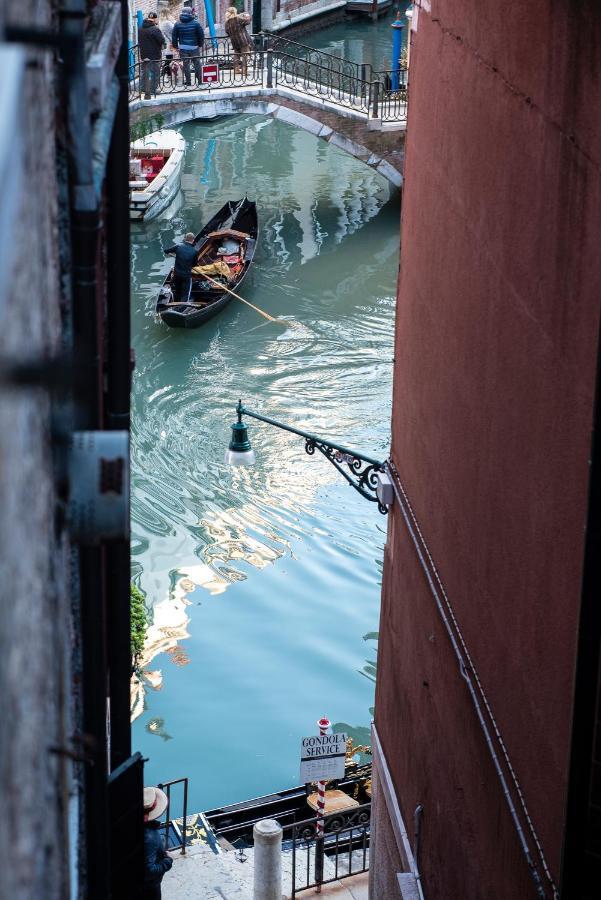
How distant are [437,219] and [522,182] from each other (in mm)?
1739

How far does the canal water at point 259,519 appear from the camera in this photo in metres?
11.1

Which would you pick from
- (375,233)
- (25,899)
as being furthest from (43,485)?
(375,233)

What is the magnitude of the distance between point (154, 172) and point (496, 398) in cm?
2107

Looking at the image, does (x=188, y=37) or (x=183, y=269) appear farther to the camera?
(x=188, y=37)

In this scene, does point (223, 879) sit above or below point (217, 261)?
below

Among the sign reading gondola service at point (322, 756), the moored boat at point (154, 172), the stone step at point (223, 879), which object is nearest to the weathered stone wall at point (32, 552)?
the sign reading gondola service at point (322, 756)

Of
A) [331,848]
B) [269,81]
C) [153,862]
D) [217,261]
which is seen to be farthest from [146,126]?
[153,862]

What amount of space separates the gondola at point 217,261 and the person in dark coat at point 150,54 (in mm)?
2766

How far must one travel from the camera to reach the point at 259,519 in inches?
553

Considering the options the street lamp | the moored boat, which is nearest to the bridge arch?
the moored boat

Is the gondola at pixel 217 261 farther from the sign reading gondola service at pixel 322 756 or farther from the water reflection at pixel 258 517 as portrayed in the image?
the sign reading gondola service at pixel 322 756

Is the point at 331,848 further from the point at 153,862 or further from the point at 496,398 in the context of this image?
the point at 496,398

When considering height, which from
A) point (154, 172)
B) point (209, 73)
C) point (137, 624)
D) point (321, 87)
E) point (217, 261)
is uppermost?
point (209, 73)

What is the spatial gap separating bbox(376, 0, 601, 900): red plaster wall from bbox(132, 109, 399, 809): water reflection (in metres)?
4.03
